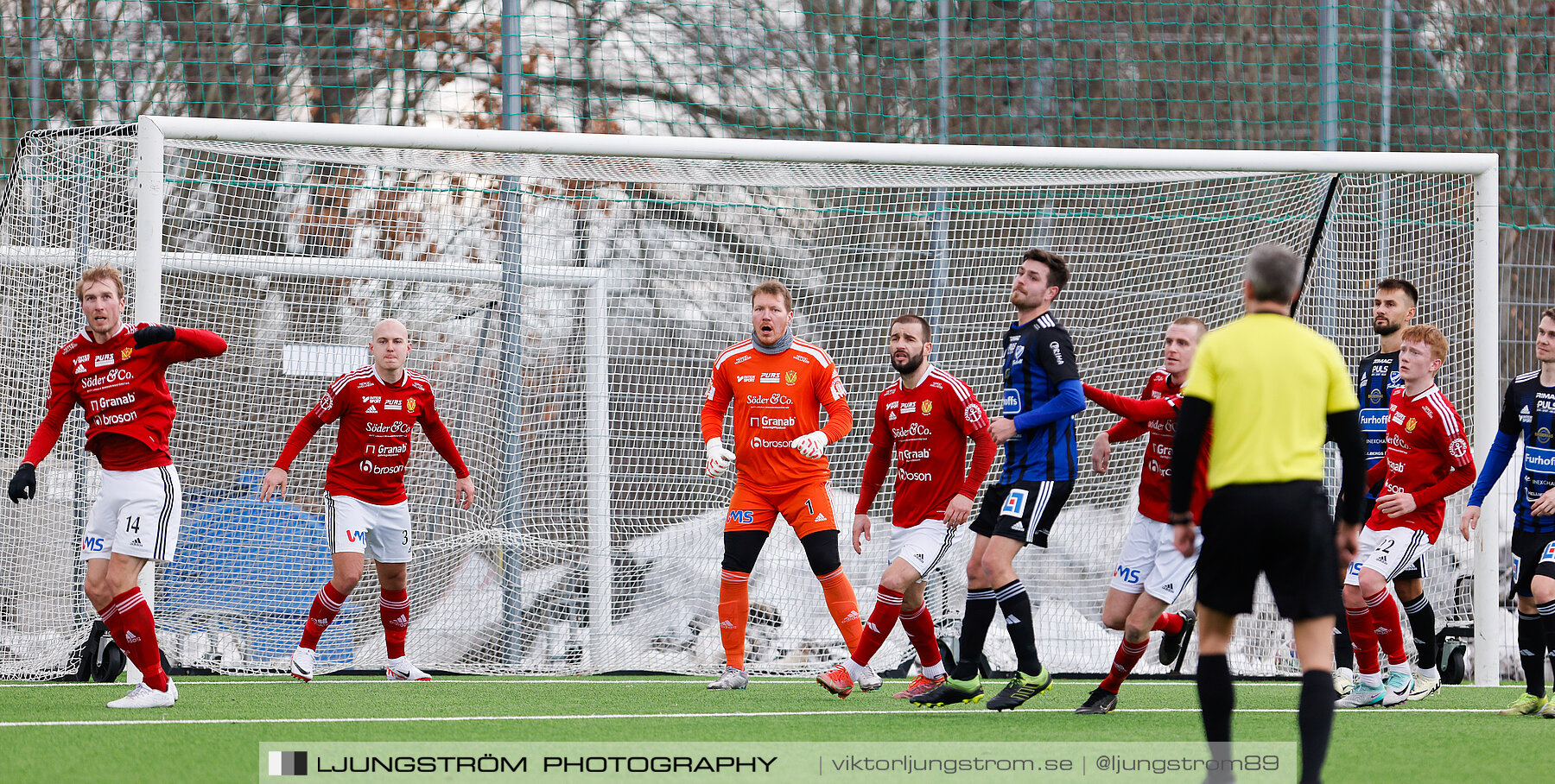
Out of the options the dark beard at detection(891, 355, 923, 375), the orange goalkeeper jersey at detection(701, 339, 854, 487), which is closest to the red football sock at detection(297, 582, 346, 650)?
the orange goalkeeper jersey at detection(701, 339, 854, 487)

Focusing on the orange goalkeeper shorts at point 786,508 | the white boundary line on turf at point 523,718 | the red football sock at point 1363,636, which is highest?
the orange goalkeeper shorts at point 786,508

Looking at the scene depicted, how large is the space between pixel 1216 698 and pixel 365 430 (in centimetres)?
472

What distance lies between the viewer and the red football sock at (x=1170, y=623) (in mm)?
6511

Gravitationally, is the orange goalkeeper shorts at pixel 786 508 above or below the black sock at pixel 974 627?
above

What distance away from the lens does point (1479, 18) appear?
1300 centimetres

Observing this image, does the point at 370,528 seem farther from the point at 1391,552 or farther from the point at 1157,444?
the point at 1391,552

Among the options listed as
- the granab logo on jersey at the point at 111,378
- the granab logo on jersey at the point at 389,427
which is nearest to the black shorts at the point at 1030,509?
the granab logo on jersey at the point at 389,427

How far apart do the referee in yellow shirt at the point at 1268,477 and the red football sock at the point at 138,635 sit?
163 inches

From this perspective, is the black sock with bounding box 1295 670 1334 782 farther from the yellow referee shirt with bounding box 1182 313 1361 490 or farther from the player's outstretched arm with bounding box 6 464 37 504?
the player's outstretched arm with bounding box 6 464 37 504

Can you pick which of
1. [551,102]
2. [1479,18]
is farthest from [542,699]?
[1479,18]

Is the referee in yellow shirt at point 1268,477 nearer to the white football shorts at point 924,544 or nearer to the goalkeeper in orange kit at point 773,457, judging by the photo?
the white football shorts at point 924,544

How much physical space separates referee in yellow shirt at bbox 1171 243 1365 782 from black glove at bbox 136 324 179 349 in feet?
13.4

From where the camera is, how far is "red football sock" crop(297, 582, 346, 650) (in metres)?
6.87

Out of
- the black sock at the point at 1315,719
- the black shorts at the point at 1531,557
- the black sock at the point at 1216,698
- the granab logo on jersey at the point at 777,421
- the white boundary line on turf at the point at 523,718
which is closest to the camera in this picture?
the black sock at the point at 1315,719
